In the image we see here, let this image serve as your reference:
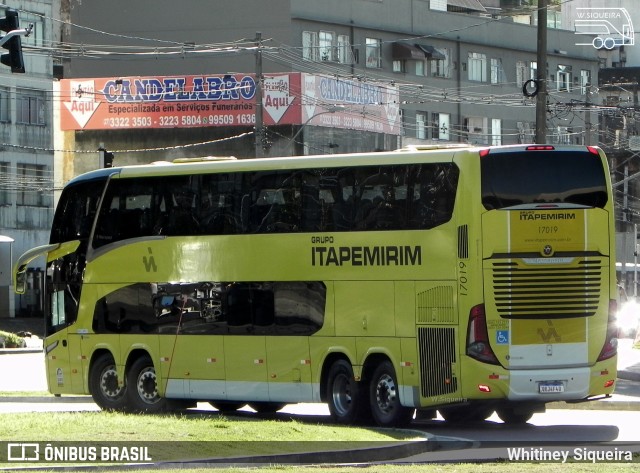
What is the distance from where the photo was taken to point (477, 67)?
3573 inches

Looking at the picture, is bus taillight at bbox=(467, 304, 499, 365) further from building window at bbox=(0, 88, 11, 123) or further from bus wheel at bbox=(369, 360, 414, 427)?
building window at bbox=(0, 88, 11, 123)

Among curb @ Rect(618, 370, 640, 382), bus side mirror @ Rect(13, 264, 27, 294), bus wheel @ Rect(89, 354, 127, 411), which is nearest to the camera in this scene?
bus wheel @ Rect(89, 354, 127, 411)

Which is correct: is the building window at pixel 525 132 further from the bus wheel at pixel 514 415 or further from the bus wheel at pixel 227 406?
the bus wheel at pixel 514 415

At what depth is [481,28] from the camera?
9081cm

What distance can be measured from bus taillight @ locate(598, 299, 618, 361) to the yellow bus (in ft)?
0.10

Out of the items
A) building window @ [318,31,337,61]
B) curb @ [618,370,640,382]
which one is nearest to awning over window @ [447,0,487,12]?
building window @ [318,31,337,61]

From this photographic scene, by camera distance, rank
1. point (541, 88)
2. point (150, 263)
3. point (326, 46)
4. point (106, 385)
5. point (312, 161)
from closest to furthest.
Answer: point (312, 161)
point (150, 263)
point (106, 385)
point (541, 88)
point (326, 46)

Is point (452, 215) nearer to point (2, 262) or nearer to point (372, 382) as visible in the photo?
point (372, 382)

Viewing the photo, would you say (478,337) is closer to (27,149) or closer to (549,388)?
(549,388)

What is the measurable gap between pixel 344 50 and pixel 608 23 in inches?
1376

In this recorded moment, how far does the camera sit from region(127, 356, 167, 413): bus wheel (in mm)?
26562

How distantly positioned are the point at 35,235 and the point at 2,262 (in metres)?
2.78

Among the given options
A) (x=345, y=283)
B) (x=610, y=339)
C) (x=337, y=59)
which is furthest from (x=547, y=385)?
(x=337, y=59)

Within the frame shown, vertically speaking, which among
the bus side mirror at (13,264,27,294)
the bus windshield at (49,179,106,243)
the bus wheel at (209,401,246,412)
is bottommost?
the bus wheel at (209,401,246,412)
